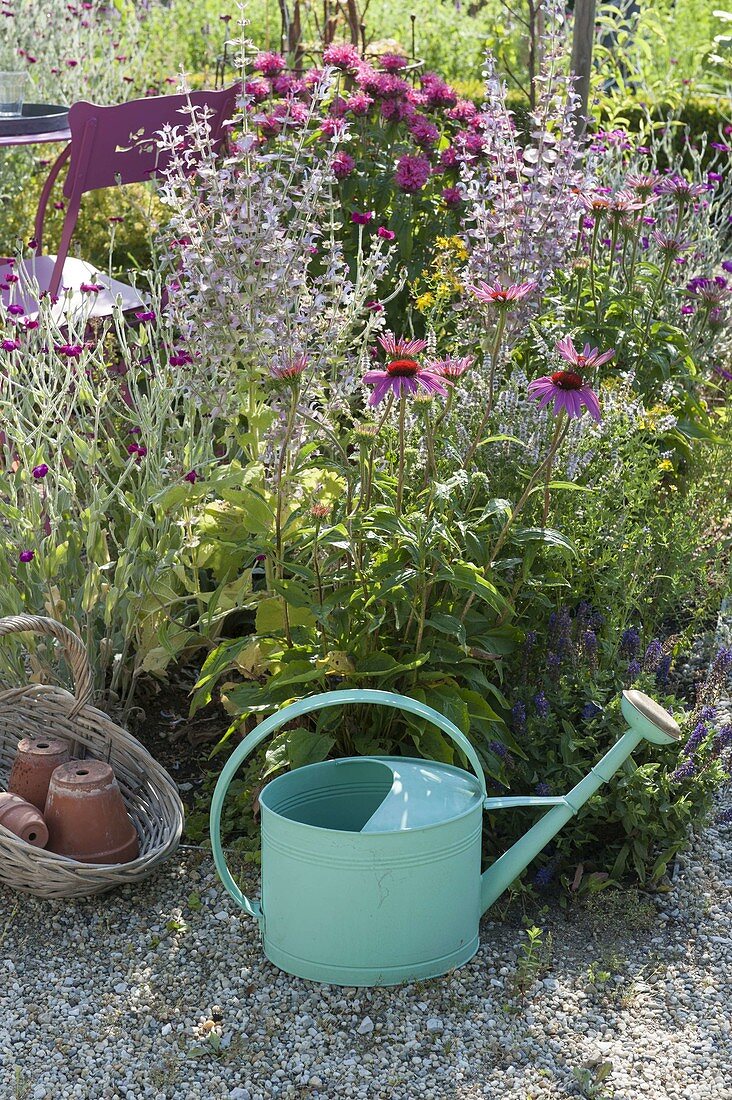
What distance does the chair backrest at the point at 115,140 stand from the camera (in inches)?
136

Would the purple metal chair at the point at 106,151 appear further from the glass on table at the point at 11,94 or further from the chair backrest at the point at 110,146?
the glass on table at the point at 11,94

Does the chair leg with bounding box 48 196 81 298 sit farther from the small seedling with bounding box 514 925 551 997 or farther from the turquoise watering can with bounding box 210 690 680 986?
the small seedling with bounding box 514 925 551 997

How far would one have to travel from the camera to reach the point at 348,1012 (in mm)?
2182

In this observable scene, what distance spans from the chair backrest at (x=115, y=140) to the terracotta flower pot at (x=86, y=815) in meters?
1.70

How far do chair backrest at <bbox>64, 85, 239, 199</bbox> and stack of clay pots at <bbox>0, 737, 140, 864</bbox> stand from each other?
170cm

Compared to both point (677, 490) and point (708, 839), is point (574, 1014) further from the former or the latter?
point (677, 490)

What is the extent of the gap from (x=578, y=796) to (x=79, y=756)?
1130 mm

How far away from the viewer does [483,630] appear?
2.66 m

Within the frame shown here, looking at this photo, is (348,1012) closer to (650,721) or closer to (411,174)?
(650,721)

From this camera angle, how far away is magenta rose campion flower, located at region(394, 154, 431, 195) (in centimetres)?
394

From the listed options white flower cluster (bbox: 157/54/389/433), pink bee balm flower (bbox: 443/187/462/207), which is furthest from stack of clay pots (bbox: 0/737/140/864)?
pink bee balm flower (bbox: 443/187/462/207)

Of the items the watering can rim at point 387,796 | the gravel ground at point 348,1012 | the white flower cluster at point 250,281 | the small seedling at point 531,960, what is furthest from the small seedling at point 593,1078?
the white flower cluster at point 250,281

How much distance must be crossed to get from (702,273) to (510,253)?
2.05 metres

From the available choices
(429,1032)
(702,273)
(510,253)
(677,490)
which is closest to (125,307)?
(510,253)
